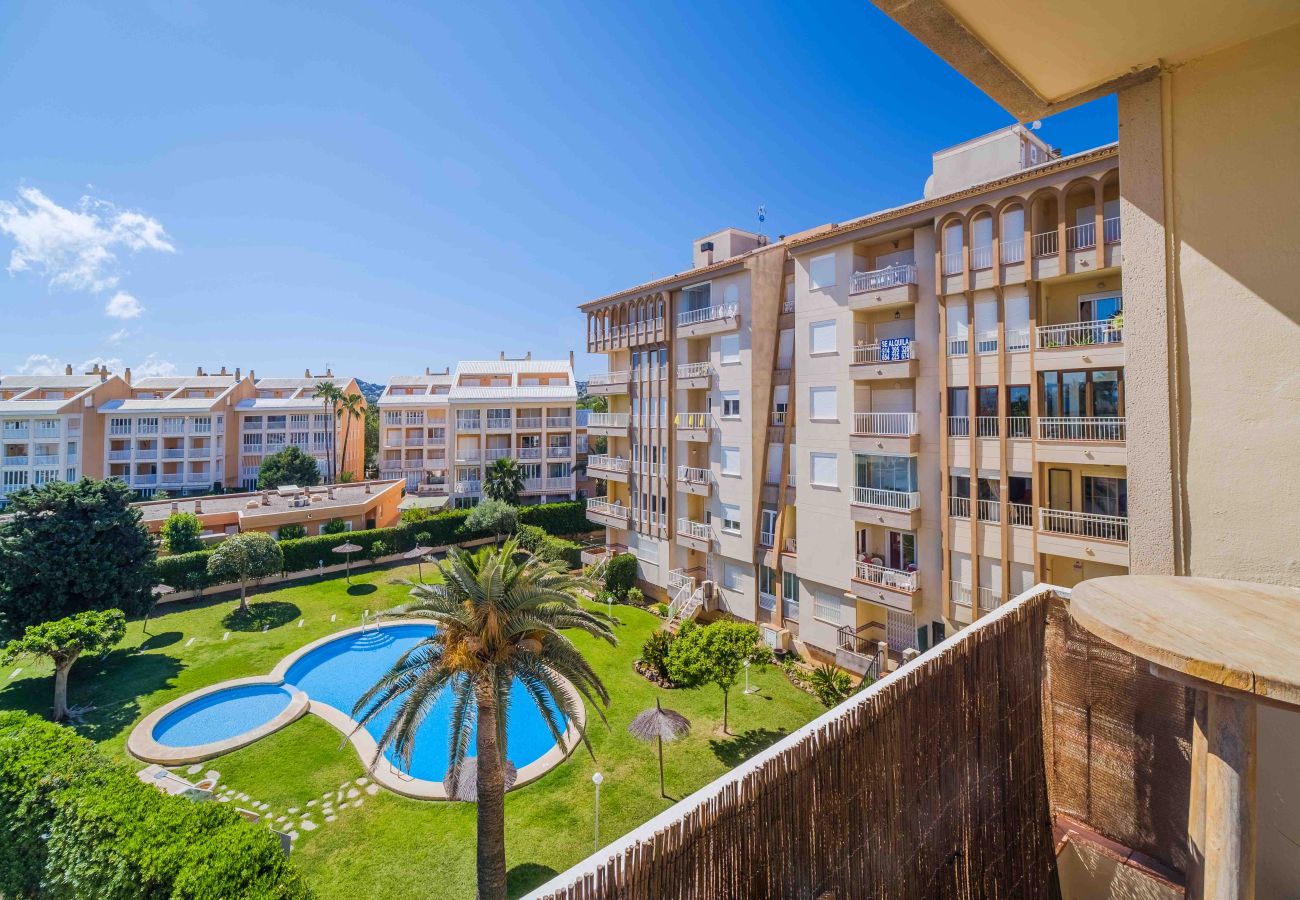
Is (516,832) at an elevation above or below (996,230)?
below

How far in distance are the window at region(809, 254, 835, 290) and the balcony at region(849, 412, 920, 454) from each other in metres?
5.09

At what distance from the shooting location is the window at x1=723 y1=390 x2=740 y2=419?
81.9 ft

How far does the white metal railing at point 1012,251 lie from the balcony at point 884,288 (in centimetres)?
257

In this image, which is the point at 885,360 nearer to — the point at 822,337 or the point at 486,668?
the point at 822,337

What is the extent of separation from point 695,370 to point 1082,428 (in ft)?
49.5

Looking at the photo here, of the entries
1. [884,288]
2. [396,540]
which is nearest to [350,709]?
[396,540]

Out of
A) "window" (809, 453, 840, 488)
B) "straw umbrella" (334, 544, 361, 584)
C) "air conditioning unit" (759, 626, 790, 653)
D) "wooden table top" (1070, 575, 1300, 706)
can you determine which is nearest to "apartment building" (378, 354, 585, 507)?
"straw umbrella" (334, 544, 361, 584)

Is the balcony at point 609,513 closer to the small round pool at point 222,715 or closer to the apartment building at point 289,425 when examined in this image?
the small round pool at point 222,715

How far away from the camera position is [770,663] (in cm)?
2228

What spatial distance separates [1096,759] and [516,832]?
42.8 feet

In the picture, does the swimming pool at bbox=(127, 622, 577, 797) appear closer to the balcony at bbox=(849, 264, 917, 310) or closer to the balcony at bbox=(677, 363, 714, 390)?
the balcony at bbox=(677, 363, 714, 390)

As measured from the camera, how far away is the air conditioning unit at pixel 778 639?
22703mm

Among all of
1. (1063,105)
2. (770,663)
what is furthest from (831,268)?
(1063,105)

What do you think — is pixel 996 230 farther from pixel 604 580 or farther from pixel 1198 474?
pixel 604 580
